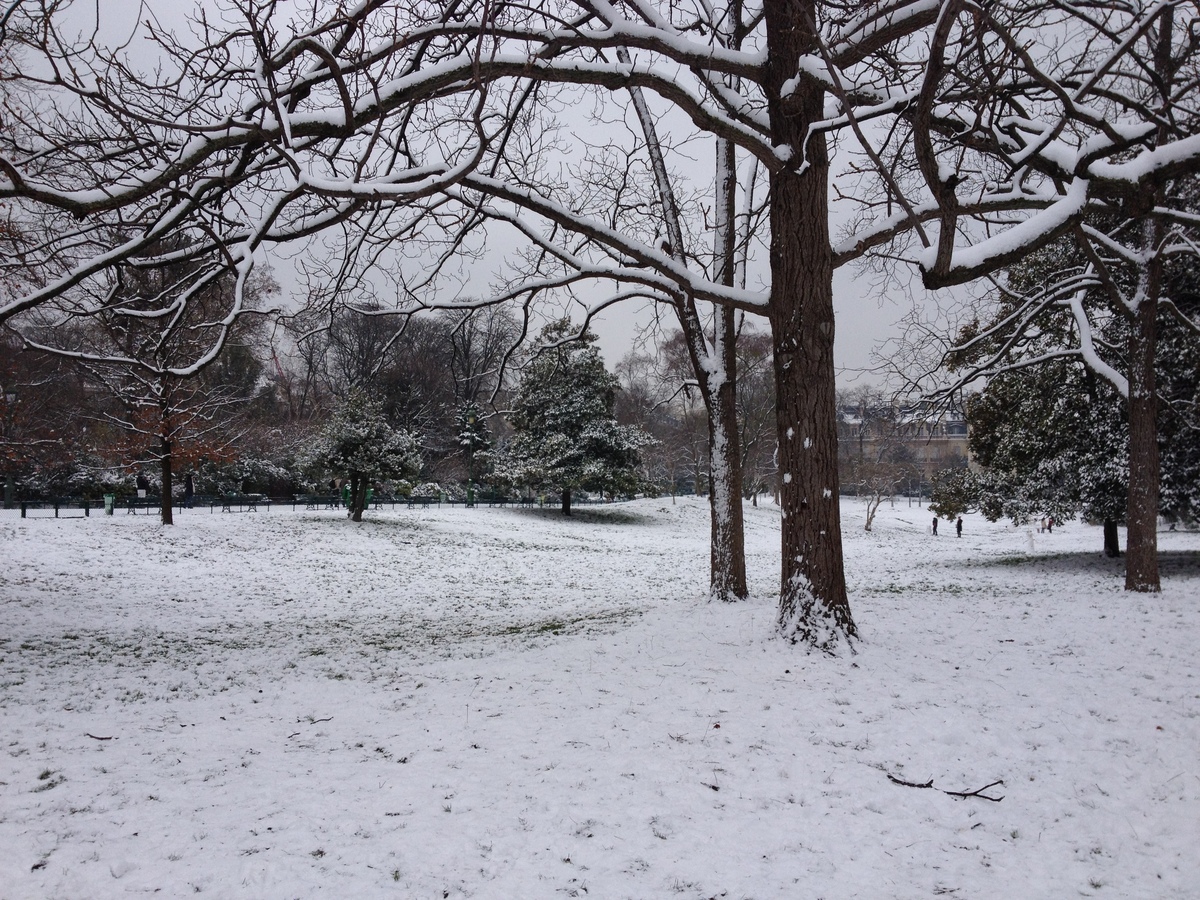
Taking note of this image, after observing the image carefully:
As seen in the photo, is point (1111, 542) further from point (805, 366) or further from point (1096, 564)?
point (805, 366)

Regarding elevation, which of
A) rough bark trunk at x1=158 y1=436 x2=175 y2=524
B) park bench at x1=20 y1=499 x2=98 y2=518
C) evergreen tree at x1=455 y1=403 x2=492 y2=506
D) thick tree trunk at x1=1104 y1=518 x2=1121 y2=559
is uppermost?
evergreen tree at x1=455 y1=403 x2=492 y2=506

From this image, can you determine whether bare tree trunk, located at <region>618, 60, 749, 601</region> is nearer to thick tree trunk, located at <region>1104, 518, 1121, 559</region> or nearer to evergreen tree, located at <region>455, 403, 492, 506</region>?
thick tree trunk, located at <region>1104, 518, 1121, 559</region>

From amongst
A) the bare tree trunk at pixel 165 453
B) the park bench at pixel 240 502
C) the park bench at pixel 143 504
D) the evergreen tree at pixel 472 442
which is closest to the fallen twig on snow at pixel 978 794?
the bare tree trunk at pixel 165 453

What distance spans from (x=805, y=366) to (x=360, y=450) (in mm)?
19476

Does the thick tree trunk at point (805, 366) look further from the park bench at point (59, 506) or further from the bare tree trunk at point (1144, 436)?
the park bench at point (59, 506)

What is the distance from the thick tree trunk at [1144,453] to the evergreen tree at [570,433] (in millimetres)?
20321

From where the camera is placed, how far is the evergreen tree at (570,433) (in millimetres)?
28750

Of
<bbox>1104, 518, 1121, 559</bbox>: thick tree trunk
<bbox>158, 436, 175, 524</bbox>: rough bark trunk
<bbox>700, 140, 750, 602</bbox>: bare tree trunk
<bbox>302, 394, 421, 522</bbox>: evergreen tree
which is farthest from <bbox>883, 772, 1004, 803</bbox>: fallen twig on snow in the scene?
<bbox>302, 394, 421, 522</bbox>: evergreen tree

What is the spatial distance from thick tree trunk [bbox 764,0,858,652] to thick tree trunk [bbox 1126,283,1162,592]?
712cm

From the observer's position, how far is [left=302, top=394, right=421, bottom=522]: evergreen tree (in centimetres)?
2220

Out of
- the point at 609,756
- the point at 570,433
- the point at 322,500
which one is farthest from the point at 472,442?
the point at 609,756

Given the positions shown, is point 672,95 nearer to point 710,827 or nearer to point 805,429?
point 805,429

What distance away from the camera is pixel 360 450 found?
73.9 feet

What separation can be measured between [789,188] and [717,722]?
4.83 meters
